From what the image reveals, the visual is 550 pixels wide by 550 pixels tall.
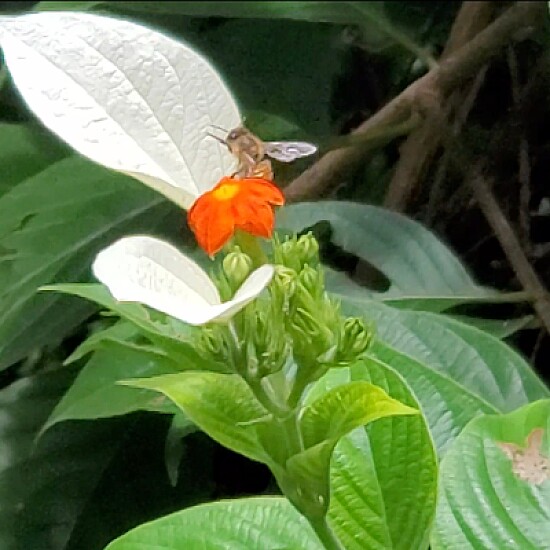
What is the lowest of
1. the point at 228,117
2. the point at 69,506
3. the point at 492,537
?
the point at 69,506

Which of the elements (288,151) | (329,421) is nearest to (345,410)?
(329,421)

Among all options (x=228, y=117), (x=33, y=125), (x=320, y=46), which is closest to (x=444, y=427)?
(x=228, y=117)

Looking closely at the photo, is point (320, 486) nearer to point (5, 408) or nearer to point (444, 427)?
point (444, 427)

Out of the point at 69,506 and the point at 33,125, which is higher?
the point at 33,125

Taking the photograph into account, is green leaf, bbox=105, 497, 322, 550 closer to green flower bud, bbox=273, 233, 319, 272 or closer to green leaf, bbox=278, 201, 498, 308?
green flower bud, bbox=273, 233, 319, 272

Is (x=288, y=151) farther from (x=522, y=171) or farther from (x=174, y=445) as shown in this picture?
(x=522, y=171)

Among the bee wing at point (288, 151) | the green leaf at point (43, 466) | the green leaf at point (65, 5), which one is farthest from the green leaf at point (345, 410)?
the green leaf at point (65, 5)
